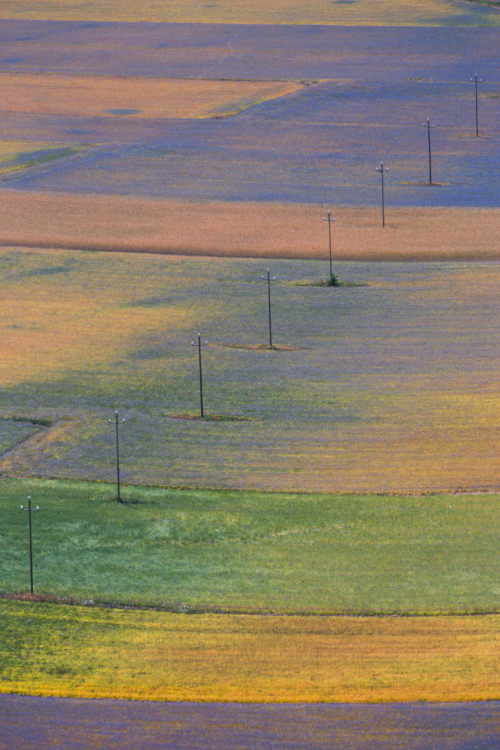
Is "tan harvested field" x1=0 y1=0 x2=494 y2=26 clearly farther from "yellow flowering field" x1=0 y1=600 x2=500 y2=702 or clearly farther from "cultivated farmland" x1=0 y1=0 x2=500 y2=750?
"yellow flowering field" x1=0 y1=600 x2=500 y2=702

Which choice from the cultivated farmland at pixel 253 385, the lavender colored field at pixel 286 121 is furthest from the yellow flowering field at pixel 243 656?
the lavender colored field at pixel 286 121

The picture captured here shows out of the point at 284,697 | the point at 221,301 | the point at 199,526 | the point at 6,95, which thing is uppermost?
the point at 284,697

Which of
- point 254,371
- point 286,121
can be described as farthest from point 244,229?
point 286,121

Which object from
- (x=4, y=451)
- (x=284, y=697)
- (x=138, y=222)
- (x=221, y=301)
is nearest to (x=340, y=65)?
(x=138, y=222)

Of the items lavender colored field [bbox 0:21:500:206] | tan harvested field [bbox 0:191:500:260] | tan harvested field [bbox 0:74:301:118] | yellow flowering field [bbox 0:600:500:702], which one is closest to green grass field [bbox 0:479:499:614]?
yellow flowering field [bbox 0:600:500:702]

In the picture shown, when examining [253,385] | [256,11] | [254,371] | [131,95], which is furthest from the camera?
[256,11]

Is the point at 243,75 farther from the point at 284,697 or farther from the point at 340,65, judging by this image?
the point at 284,697

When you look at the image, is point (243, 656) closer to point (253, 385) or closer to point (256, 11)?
point (253, 385)
